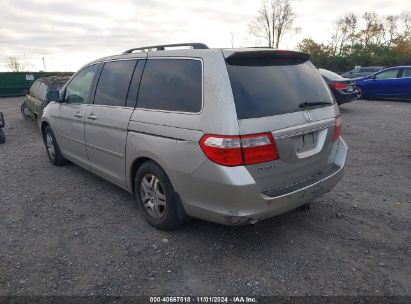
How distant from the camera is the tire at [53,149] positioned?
5.72 metres

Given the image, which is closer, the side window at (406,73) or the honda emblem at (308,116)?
the honda emblem at (308,116)

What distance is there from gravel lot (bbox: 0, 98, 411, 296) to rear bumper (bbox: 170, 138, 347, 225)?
0.48 metres

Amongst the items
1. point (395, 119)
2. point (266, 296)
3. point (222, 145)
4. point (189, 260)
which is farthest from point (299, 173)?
point (395, 119)

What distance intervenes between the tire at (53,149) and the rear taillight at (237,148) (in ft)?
12.8

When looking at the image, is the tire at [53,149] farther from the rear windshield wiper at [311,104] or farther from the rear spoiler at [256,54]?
the rear windshield wiper at [311,104]

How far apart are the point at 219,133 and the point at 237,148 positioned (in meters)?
0.19

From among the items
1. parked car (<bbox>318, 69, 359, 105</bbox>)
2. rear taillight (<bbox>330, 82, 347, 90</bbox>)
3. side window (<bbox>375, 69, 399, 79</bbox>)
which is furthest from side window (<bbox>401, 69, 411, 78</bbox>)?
rear taillight (<bbox>330, 82, 347, 90</bbox>)

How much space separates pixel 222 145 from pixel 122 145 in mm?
1488

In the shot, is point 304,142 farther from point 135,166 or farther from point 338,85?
point 338,85

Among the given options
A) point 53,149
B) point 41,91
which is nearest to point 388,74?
point 41,91

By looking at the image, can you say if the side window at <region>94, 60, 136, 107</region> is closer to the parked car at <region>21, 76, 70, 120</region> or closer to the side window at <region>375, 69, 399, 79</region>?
the parked car at <region>21, 76, 70, 120</region>

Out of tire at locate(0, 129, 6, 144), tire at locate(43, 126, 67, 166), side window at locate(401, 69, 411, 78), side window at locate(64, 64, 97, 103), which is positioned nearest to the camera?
side window at locate(64, 64, 97, 103)

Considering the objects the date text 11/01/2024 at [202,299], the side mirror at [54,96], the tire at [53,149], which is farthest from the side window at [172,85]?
the tire at [53,149]

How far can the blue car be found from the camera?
13258 mm
